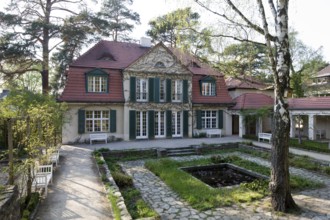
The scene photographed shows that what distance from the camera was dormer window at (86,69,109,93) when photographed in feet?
57.2

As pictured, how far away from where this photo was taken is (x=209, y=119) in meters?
21.2

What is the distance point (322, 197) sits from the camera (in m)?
7.45

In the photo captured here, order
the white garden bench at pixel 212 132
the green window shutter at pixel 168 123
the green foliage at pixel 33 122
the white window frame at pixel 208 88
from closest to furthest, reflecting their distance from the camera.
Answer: the green foliage at pixel 33 122, the green window shutter at pixel 168 123, the white garden bench at pixel 212 132, the white window frame at pixel 208 88

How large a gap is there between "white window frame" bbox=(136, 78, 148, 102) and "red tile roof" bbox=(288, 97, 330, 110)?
37.0ft

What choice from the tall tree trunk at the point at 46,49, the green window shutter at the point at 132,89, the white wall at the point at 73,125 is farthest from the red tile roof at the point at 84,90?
the tall tree trunk at the point at 46,49

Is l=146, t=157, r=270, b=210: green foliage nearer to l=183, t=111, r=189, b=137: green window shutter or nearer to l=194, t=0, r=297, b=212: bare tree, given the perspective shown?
l=194, t=0, r=297, b=212: bare tree

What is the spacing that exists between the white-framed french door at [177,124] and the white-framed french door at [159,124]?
86 centimetres

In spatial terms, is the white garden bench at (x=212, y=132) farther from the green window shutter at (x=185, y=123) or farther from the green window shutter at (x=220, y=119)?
the green window shutter at (x=185, y=123)

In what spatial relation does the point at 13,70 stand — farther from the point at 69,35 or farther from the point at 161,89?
the point at 161,89

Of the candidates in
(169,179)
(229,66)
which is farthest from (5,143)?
(229,66)

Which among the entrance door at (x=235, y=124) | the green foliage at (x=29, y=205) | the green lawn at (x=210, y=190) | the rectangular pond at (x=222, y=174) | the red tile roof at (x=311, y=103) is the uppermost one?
the red tile roof at (x=311, y=103)

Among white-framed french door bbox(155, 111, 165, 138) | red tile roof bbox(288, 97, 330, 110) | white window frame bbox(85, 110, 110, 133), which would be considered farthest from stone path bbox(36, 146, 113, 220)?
red tile roof bbox(288, 97, 330, 110)

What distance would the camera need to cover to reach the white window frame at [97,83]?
17.5 meters

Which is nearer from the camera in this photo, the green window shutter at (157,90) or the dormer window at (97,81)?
the dormer window at (97,81)
